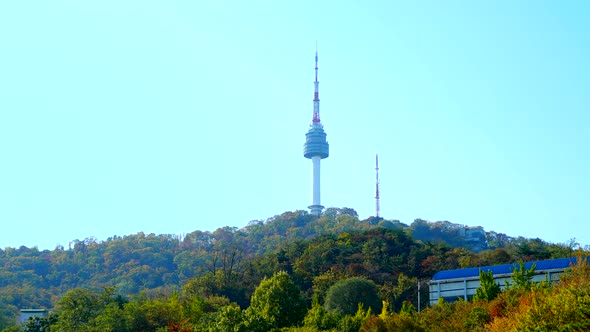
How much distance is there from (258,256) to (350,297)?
148 feet

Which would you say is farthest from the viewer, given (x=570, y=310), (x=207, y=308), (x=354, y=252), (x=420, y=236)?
(x=420, y=236)

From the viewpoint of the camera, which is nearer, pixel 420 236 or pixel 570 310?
pixel 570 310

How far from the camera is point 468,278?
153ft

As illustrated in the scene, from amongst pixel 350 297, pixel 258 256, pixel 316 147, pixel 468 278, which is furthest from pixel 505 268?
pixel 316 147

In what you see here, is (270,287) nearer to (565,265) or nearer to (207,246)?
(565,265)

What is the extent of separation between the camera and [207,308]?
163 ft

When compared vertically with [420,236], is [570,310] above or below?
below

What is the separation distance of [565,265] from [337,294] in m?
14.1

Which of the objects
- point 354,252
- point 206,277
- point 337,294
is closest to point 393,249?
point 354,252

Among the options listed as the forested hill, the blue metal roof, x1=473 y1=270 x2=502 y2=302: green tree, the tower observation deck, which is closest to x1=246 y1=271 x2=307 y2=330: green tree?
x1=473 y1=270 x2=502 y2=302: green tree

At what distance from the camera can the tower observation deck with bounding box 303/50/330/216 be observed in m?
159

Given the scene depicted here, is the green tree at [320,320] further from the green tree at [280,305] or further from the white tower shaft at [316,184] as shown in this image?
the white tower shaft at [316,184]

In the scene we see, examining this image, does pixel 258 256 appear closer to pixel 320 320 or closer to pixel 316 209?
pixel 320 320

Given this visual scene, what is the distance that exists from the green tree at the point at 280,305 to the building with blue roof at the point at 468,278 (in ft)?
34.3
